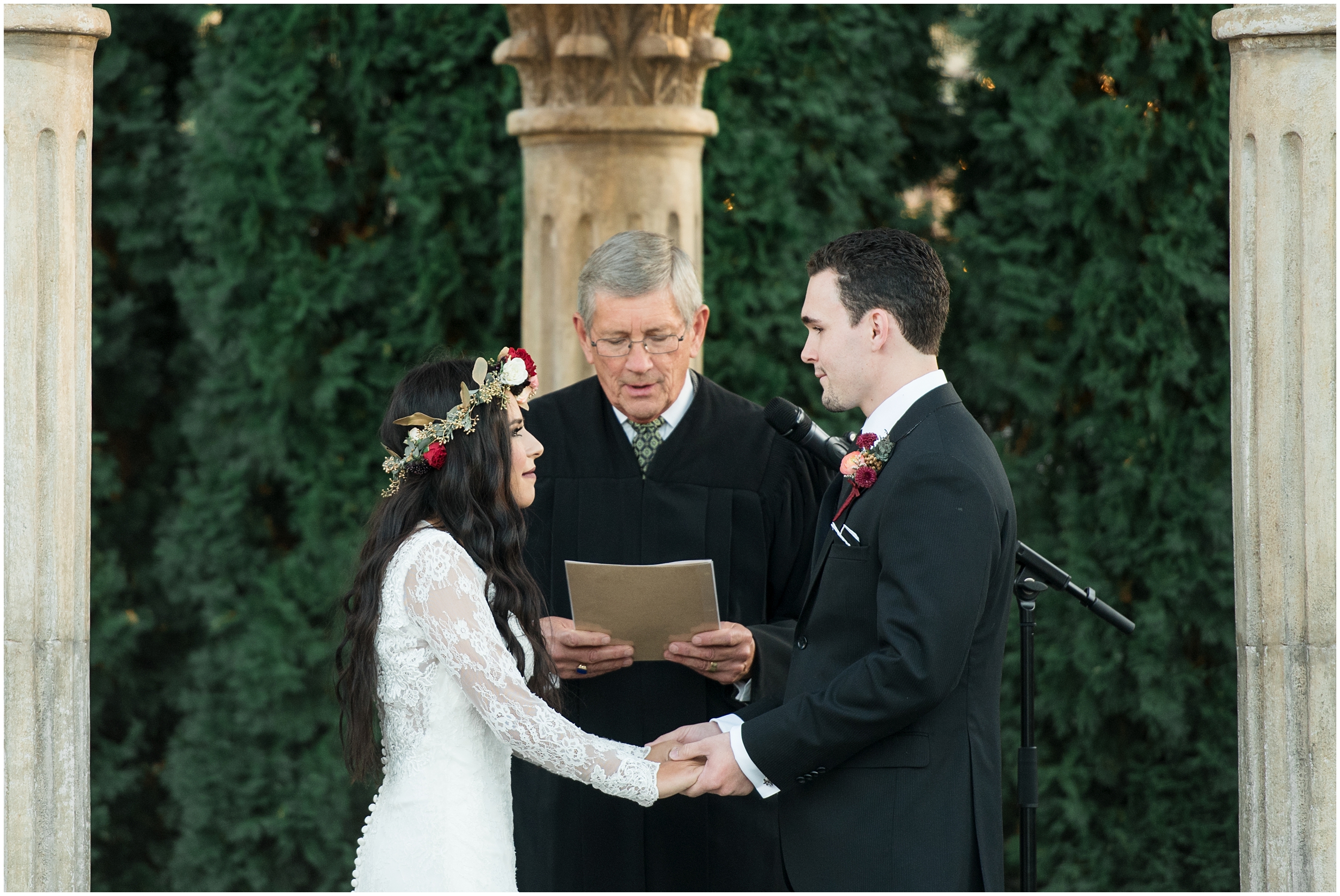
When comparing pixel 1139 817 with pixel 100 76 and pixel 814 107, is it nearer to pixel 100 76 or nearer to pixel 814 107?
pixel 814 107

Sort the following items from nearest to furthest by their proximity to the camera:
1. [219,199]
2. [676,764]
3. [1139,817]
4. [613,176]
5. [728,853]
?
[676,764]
[728,853]
[613,176]
[1139,817]
[219,199]

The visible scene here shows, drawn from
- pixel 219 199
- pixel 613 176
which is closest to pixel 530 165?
pixel 613 176

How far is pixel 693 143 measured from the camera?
4875 mm

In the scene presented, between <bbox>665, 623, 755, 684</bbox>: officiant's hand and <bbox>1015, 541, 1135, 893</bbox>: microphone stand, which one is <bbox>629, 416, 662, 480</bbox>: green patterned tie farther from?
<bbox>1015, 541, 1135, 893</bbox>: microphone stand

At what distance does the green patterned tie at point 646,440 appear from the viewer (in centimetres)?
387

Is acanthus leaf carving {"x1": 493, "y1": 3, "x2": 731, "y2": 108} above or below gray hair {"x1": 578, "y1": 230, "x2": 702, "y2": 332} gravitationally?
above

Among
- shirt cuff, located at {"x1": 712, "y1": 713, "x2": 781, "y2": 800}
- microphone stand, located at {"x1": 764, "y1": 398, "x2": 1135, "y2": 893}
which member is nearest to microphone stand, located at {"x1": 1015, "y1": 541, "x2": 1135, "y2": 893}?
microphone stand, located at {"x1": 764, "y1": 398, "x2": 1135, "y2": 893}

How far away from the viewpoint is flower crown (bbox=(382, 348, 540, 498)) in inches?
113

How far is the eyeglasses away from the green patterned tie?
0.74 ft

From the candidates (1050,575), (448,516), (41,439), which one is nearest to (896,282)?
(1050,575)

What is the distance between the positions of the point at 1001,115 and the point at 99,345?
12.8 feet

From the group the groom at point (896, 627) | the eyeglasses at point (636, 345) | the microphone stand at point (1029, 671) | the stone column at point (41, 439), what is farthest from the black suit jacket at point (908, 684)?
the stone column at point (41, 439)

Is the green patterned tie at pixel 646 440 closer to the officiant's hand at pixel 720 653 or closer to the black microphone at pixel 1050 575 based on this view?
the officiant's hand at pixel 720 653

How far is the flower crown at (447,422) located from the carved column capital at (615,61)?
199 centimetres
